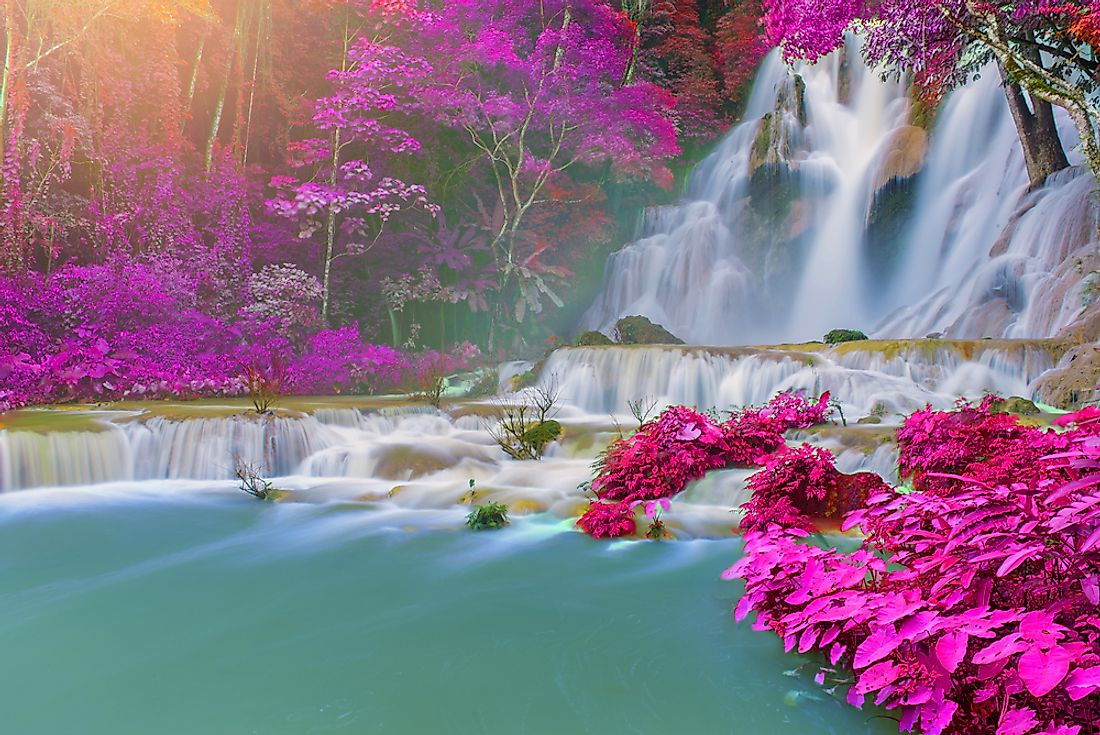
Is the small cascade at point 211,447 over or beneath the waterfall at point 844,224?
beneath

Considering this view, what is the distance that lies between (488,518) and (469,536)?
0.80 ft

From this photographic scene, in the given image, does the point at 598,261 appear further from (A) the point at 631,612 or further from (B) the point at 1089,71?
(A) the point at 631,612

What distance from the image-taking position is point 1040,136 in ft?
38.0

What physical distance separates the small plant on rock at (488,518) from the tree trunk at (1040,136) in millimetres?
11888

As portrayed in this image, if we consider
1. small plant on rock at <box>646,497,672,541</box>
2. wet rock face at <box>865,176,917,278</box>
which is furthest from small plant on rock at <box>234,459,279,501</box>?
wet rock face at <box>865,176,917,278</box>

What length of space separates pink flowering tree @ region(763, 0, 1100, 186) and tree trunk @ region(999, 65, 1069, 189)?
0.05 feet

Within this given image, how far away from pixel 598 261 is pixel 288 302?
852cm

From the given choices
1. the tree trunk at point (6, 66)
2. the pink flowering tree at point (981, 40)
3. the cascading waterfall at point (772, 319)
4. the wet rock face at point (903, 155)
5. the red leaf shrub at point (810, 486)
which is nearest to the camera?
the red leaf shrub at point (810, 486)

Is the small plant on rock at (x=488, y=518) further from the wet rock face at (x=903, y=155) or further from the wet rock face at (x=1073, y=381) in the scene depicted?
the wet rock face at (x=903, y=155)

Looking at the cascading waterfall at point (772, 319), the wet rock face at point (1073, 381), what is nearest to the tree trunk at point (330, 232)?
the cascading waterfall at point (772, 319)

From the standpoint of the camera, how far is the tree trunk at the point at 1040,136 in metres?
11.5

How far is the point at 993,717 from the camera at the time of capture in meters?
1.84

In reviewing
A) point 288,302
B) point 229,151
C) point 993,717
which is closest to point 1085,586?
point 993,717

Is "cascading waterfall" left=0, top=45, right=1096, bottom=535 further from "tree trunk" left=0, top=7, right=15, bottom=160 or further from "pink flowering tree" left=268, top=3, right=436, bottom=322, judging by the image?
"tree trunk" left=0, top=7, right=15, bottom=160
